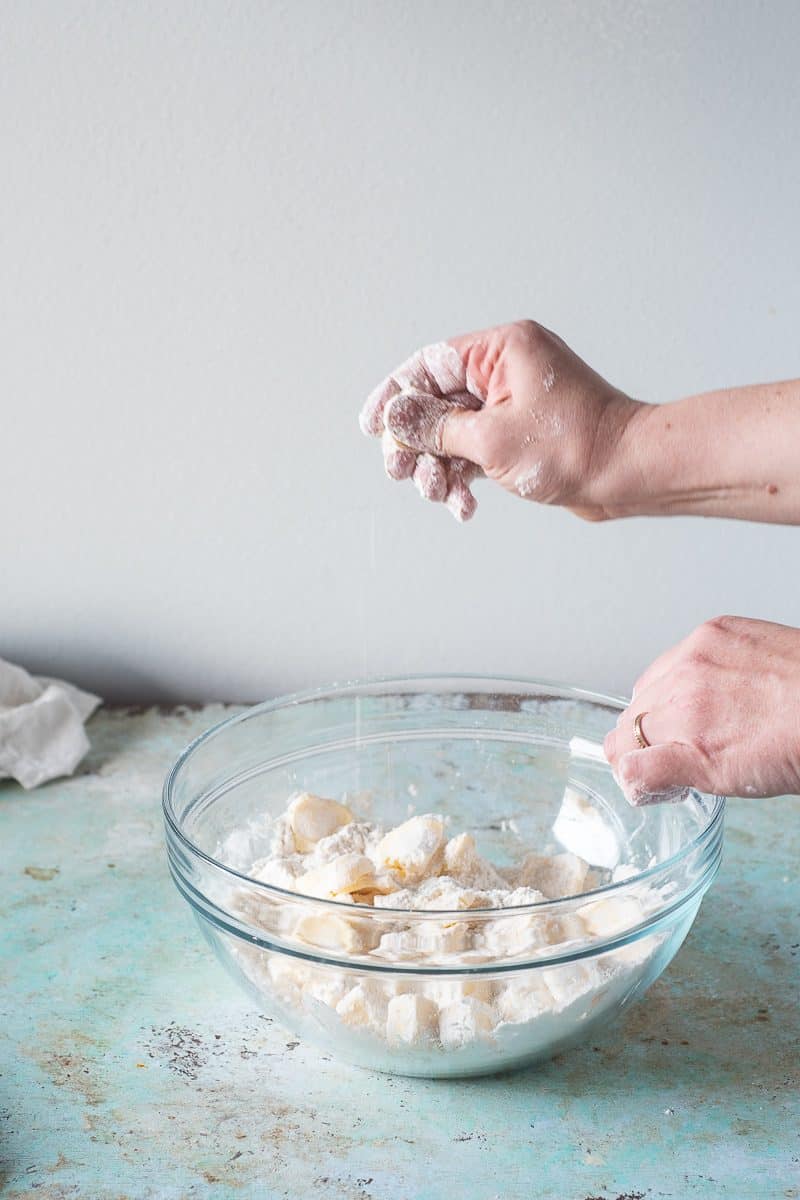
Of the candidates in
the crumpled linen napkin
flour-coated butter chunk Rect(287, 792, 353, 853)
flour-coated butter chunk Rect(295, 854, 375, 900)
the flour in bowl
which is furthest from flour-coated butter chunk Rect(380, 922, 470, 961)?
the crumpled linen napkin

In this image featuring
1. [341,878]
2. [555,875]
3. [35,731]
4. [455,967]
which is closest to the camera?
[455,967]

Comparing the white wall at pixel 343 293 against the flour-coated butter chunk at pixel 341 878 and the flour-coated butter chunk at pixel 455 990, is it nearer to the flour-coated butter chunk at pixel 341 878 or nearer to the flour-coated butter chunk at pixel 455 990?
the flour-coated butter chunk at pixel 341 878

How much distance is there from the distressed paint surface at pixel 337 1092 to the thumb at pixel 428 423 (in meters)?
0.47

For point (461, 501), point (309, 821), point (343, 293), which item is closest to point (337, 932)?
point (309, 821)

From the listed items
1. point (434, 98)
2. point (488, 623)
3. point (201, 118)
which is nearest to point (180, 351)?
point (201, 118)

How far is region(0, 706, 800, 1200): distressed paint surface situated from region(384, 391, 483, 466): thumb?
47 centimetres

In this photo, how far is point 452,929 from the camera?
80cm

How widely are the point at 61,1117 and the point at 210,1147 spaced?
0.37ft

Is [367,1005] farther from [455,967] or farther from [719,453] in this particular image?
[719,453]

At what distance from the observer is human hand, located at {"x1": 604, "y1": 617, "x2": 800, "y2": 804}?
2.53ft

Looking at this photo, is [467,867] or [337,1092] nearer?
[337,1092]

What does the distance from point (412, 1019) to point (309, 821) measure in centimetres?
28

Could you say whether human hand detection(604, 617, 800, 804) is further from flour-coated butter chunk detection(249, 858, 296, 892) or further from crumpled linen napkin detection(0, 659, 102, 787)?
crumpled linen napkin detection(0, 659, 102, 787)

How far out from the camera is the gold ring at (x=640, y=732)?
0.83 meters
